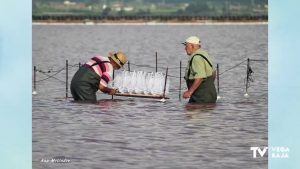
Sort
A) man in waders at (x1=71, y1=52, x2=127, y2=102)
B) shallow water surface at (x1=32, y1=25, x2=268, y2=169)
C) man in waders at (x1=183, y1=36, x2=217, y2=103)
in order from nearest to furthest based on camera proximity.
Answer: shallow water surface at (x1=32, y1=25, x2=268, y2=169) < man in waders at (x1=183, y1=36, x2=217, y2=103) < man in waders at (x1=71, y1=52, x2=127, y2=102)

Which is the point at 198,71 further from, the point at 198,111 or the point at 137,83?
the point at 137,83

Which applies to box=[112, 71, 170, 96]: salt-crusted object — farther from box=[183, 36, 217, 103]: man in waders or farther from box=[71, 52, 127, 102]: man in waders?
box=[183, 36, 217, 103]: man in waders

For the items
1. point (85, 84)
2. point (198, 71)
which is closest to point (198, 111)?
point (198, 71)

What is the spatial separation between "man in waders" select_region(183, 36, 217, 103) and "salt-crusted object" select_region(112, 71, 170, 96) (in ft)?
2.25

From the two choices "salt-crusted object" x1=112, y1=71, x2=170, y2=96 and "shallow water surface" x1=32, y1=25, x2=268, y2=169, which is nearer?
"shallow water surface" x1=32, y1=25, x2=268, y2=169

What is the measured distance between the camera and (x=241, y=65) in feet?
70.8

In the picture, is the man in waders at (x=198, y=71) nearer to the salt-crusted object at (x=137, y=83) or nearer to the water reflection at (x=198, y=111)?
the water reflection at (x=198, y=111)

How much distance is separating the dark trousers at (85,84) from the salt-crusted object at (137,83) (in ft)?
1.15

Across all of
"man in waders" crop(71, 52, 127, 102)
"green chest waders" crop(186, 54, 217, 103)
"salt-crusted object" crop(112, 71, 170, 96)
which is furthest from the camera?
"salt-crusted object" crop(112, 71, 170, 96)

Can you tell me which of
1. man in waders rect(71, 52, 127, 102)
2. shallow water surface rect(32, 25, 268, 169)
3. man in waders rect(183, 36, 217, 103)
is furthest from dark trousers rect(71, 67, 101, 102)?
man in waders rect(183, 36, 217, 103)

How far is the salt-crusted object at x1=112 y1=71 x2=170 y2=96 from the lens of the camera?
44.1 feet

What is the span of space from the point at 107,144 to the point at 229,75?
7.89 meters
